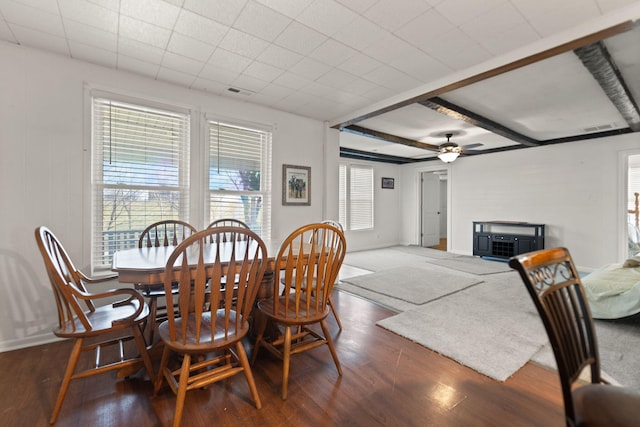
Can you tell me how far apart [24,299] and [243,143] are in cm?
251

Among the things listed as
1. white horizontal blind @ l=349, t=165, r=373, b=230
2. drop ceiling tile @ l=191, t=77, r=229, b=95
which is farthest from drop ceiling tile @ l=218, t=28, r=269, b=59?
white horizontal blind @ l=349, t=165, r=373, b=230

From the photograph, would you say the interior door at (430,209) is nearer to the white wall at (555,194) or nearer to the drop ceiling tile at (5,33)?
the white wall at (555,194)

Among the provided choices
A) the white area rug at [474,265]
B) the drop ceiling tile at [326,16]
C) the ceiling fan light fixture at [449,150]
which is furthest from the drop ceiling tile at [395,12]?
the white area rug at [474,265]

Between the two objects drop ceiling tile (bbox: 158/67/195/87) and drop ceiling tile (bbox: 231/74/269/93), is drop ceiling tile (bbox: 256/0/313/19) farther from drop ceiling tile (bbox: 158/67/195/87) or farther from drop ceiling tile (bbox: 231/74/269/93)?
drop ceiling tile (bbox: 158/67/195/87)

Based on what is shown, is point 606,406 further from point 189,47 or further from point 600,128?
point 600,128

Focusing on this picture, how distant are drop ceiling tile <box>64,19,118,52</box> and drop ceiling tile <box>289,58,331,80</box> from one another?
1.48 m

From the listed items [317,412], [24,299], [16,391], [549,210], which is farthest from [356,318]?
[549,210]

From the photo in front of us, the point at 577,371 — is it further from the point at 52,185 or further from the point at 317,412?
the point at 52,185

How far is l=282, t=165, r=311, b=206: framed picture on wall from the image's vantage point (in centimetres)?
390

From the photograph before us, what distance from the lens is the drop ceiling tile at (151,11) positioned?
1.85m

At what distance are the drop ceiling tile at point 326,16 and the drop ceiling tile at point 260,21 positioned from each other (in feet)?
0.51

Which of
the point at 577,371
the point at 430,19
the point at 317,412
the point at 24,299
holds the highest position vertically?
the point at 430,19

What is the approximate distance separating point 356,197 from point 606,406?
6487mm

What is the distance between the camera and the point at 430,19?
199 centimetres
